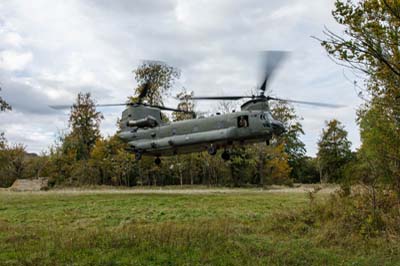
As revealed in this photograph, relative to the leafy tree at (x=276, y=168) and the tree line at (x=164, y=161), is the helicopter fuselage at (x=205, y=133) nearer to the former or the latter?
the tree line at (x=164, y=161)

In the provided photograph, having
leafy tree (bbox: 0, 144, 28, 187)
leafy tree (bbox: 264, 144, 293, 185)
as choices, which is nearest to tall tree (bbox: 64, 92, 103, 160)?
leafy tree (bbox: 0, 144, 28, 187)

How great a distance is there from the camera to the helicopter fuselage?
24344 millimetres

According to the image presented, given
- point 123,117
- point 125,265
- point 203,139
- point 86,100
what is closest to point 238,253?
point 125,265

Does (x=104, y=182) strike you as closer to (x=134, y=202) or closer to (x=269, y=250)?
(x=134, y=202)

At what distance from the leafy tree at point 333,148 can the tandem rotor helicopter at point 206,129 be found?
36.7 m

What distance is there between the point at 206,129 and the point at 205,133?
13.9 inches

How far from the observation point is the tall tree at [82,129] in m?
54.2

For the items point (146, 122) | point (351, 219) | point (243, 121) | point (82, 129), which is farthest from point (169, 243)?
point (82, 129)

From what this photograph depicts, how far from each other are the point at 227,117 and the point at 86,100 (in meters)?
35.2

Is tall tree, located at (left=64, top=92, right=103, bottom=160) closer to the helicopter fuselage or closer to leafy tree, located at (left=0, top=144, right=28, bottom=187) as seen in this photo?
leafy tree, located at (left=0, top=144, right=28, bottom=187)

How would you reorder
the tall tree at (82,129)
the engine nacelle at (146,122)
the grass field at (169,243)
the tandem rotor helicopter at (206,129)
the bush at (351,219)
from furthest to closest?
the tall tree at (82,129), the engine nacelle at (146,122), the tandem rotor helicopter at (206,129), the bush at (351,219), the grass field at (169,243)

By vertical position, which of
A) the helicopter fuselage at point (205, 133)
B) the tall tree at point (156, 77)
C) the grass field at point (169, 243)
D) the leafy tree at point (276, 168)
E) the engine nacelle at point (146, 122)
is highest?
the tall tree at point (156, 77)

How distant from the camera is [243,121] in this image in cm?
2469

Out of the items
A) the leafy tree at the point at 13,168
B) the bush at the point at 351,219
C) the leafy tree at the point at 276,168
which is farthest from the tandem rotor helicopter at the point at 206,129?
the leafy tree at the point at 13,168
